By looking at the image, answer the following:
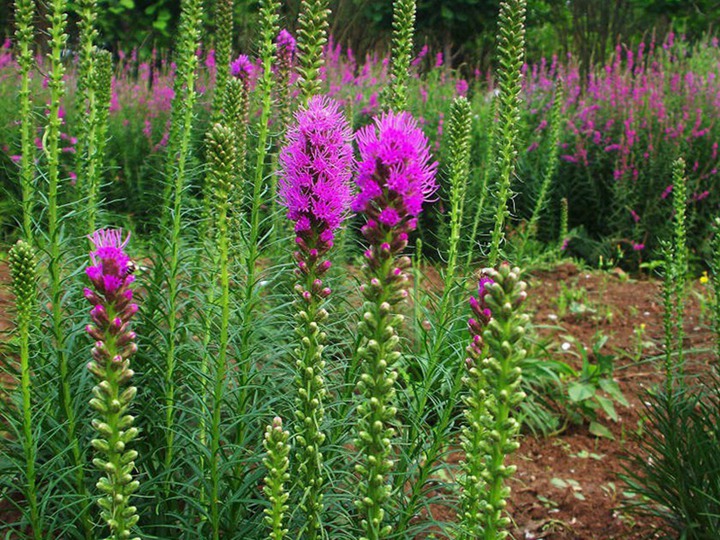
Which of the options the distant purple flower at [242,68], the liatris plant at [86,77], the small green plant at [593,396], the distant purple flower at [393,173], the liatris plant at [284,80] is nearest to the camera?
the distant purple flower at [393,173]

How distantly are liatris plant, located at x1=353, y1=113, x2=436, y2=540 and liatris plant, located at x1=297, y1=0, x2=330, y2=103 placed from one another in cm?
64

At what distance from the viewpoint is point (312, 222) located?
1928mm

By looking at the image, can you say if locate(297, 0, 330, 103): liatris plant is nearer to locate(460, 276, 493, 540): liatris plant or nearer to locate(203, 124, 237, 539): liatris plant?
locate(203, 124, 237, 539): liatris plant

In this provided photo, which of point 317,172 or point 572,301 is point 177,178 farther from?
point 572,301

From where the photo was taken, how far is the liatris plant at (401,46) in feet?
8.48

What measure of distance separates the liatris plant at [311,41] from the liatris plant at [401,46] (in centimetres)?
38

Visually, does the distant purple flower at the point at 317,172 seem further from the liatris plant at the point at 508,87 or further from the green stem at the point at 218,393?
the liatris plant at the point at 508,87

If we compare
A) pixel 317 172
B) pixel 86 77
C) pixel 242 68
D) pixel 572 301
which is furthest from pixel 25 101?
pixel 572 301

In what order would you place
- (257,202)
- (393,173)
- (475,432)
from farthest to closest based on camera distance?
(257,202) < (475,432) < (393,173)

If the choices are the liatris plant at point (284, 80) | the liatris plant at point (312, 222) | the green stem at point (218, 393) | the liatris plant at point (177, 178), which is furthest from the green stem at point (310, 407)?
the liatris plant at point (284, 80)

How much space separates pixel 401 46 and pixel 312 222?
1.07 metres

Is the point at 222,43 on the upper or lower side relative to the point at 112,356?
upper

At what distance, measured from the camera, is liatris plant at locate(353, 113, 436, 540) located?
1618 millimetres

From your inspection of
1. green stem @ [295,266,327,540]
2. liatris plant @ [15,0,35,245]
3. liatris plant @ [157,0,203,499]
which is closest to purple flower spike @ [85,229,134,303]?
green stem @ [295,266,327,540]
